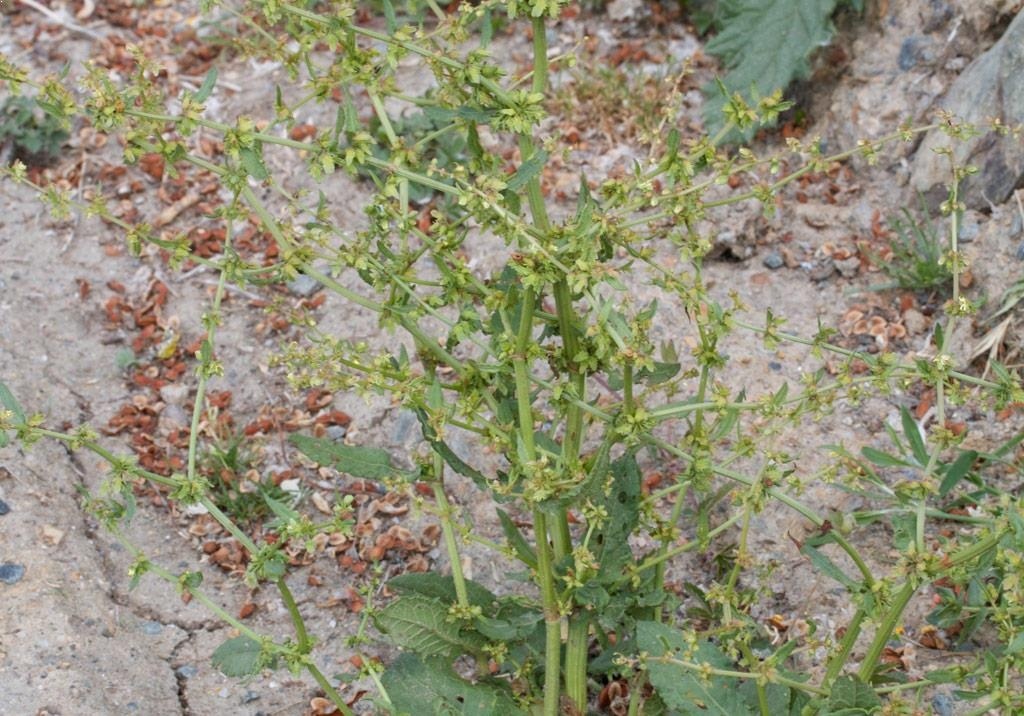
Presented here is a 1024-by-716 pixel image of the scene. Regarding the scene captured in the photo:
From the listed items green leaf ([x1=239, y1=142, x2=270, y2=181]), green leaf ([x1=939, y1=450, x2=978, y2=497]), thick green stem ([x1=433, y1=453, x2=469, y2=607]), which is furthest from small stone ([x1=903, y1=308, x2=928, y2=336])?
green leaf ([x1=239, y1=142, x2=270, y2=181])

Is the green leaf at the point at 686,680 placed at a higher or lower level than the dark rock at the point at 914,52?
lower

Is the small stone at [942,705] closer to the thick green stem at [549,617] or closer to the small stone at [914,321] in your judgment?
the thick green stem at [549,617]

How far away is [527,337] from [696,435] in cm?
38

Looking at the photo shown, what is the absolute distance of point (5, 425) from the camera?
7.00 feet

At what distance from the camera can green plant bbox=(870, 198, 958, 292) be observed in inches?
144

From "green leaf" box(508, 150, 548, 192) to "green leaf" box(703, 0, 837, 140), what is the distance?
2.04 metres

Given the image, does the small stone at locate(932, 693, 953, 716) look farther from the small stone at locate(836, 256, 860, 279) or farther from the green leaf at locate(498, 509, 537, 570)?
the small stone at locate(836, 256, 860, 279)

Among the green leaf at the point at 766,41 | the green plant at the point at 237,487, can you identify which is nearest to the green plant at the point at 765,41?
the green leaf at the point at 766,41

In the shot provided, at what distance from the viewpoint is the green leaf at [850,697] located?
90.7 inches

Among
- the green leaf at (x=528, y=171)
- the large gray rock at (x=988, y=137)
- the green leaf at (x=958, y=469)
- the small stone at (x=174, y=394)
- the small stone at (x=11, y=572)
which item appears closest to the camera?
the green leaf at (x=528, y=171)

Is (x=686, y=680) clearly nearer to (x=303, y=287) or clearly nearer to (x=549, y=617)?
(x=549, y=617)

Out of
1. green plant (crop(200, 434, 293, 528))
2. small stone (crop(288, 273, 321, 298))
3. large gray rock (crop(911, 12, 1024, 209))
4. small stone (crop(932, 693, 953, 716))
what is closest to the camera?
small stone (crop(932, 693, 953, 716))

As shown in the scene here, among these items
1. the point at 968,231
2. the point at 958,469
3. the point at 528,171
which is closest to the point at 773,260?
the point at 968,231

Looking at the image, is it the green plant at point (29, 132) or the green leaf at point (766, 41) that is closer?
the green leaf at point (766, 41)
